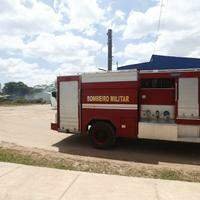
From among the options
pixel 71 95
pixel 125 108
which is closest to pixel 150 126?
pixel 125 108

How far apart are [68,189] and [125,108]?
5769mm

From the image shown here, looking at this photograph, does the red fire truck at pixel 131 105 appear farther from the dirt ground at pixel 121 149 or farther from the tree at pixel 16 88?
the tree at pixel 16 88

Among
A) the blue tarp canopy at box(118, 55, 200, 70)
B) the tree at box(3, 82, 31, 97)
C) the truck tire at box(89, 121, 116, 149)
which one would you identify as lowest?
the truck tire at box(89, 121, 116, 149)

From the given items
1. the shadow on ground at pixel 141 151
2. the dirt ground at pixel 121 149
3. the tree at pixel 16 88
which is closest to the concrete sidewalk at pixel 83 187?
the dirt ground at pixel 121 149

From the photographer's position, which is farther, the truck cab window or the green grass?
the truck cab window

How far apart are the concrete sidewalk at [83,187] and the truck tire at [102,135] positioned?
473cm

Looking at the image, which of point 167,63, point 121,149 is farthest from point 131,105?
point 167,63

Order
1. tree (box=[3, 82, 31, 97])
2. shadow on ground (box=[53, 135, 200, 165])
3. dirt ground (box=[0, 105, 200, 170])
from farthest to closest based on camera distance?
tree (box=[3, 82, 31, 97])
shadow on ground (box=[53, 135, 200, 165])
dirt ground (box=[0, 105, 200, 170])

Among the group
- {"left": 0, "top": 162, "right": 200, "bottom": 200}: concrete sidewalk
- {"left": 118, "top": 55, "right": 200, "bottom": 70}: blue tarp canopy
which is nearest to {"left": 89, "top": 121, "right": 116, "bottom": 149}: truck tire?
{"left": 0, "top": 162, "right": 200, "bottom": 200}: concrete sidewalk

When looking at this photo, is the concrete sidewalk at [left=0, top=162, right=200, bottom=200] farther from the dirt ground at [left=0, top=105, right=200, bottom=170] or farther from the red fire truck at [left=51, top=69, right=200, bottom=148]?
the red fire truck at [left=51, top=69, right=200, bottom=148]

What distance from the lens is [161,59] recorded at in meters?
18.2

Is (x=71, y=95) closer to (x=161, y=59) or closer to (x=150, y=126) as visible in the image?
(x=150, y=126)

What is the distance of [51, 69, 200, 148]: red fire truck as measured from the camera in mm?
11242

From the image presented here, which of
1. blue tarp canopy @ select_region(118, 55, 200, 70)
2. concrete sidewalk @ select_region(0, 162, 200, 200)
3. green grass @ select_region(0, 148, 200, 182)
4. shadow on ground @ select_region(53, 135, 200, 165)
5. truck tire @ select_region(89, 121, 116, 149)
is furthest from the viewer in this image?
blue tarp canopy @ select_region(118, 55, 200, 70)
